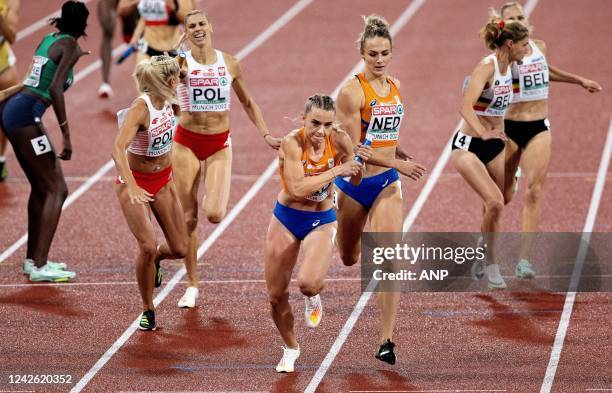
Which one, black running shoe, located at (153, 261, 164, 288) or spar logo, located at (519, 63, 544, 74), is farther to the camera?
spar logo, located at (519, 63, 544, 74)

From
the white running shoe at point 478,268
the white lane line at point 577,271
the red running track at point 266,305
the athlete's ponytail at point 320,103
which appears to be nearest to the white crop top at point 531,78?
the white running shoe at point 478,268

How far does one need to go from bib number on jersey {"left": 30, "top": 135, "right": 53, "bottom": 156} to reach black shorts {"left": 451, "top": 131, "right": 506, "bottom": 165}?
327cm

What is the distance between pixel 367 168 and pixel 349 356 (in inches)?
49.5

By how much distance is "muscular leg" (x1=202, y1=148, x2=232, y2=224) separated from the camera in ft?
28.6

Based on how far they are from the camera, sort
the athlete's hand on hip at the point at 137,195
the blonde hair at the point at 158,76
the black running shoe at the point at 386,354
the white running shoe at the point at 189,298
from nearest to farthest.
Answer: the black running shoe at the point at 386,354
the athlete's hand on hip at the point at 137,195
the blonde hair at the point at 158,76
the white running shoe at the point at 189,298

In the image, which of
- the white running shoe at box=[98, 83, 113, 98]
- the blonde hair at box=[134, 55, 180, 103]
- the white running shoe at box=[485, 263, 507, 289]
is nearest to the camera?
the blonde hair at box=[134, 55, 180, 103]

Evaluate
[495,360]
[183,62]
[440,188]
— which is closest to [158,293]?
[183,62]

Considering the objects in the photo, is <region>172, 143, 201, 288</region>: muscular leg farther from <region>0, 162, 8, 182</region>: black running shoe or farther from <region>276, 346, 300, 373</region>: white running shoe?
<region>0, 162, 8, 182</region>: black running shoe

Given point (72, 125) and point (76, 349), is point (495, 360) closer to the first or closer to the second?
point (76, 349)

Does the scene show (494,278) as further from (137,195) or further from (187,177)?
(137,195)

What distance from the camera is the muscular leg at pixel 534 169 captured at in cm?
938

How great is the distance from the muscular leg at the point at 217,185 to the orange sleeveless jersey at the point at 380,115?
1364mm

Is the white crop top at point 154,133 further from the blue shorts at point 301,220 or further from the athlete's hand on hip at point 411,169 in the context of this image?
the athlete's hand on hip at point 411,169

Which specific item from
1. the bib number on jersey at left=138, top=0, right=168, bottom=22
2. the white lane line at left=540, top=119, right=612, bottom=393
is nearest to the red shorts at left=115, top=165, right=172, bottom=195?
the white lane line at left=540, top=119, right=612, bottom=393
